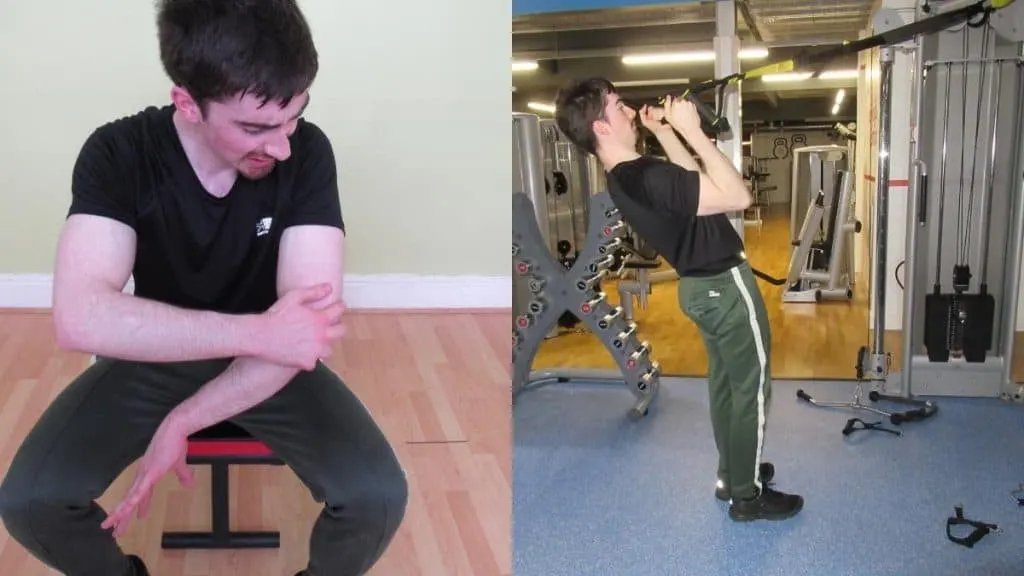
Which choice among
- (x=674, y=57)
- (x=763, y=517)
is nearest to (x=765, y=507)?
(x=763, y=517)

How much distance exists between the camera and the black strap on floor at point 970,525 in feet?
6.75

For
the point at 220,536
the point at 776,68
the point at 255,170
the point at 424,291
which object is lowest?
the point at 220,536

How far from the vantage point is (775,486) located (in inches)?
96.7

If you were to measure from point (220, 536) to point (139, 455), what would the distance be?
46cm

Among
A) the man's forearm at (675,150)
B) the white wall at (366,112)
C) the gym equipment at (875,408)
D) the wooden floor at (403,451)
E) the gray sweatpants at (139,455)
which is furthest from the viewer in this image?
the gym equipment at (875,408)

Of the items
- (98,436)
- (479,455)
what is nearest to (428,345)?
(479,455)

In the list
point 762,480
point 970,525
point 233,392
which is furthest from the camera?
A: point 762,480

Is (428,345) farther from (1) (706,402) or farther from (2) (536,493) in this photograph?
(1) (706,402)

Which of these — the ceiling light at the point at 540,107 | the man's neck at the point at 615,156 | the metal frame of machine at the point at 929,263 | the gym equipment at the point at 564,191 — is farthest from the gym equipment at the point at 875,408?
the ceiling light at the point at 540,107

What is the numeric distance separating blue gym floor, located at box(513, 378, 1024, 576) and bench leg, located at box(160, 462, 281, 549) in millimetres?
578

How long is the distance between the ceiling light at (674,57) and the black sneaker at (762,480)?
471 centimetres

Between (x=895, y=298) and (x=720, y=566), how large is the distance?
8.93 ft

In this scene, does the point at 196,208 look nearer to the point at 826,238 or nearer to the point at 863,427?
the point at 863,427

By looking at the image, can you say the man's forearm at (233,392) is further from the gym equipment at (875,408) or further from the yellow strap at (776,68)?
the gym equipment at (875,408)
